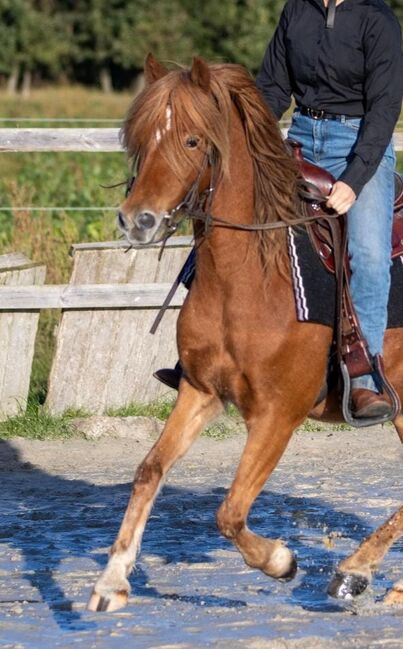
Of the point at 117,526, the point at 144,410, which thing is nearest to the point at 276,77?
the point at 117,526

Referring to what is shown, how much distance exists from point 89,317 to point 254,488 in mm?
4322

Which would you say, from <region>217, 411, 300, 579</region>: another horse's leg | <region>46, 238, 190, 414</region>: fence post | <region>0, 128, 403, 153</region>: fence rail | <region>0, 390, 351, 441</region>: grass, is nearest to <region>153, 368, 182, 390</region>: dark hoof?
<region>217, 411, 300, 579</region>: another horse's leg

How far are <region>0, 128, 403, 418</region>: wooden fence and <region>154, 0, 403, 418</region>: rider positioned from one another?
3.69 metres

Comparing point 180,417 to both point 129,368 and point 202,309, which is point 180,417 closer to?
point 202,309

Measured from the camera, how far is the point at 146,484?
219 inches

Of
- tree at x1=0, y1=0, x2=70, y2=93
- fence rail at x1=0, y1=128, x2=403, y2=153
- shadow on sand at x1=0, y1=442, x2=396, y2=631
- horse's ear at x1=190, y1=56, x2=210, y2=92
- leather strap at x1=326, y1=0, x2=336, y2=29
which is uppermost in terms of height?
leather strap at x1=326, y1=0, x2=336, y2=29

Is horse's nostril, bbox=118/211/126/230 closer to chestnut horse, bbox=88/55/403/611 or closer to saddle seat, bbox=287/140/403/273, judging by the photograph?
chestnut horse, bbox=88/55/403/611

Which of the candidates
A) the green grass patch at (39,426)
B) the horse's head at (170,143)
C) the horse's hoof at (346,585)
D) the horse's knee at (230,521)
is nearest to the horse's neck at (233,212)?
the horse's head at (170,143)

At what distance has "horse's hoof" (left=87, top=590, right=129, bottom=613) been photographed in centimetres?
528

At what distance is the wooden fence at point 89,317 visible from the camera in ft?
31.2

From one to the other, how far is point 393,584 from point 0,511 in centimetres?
253

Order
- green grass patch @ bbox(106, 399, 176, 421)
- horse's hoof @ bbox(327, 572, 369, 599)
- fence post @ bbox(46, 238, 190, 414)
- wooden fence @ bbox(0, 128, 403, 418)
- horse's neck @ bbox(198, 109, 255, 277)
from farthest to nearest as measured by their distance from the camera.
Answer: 1. green grass patch @ bbox(106, 399, 176, 421)
2. fence post @ bbox(46, 238, 190, 414)
3. wooden fence @ bbox(0, 128, 403, 418)
4. horse's hoof @ bbox(327, 572, 369, 599)
5. horse's neck @ bbox(198, 109, 255, 277)

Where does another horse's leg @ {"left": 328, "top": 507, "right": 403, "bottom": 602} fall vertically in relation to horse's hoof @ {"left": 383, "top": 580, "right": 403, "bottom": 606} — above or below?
above

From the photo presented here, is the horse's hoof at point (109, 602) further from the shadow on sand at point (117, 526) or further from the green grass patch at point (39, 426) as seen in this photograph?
the green grass patch at point (39, 426)
